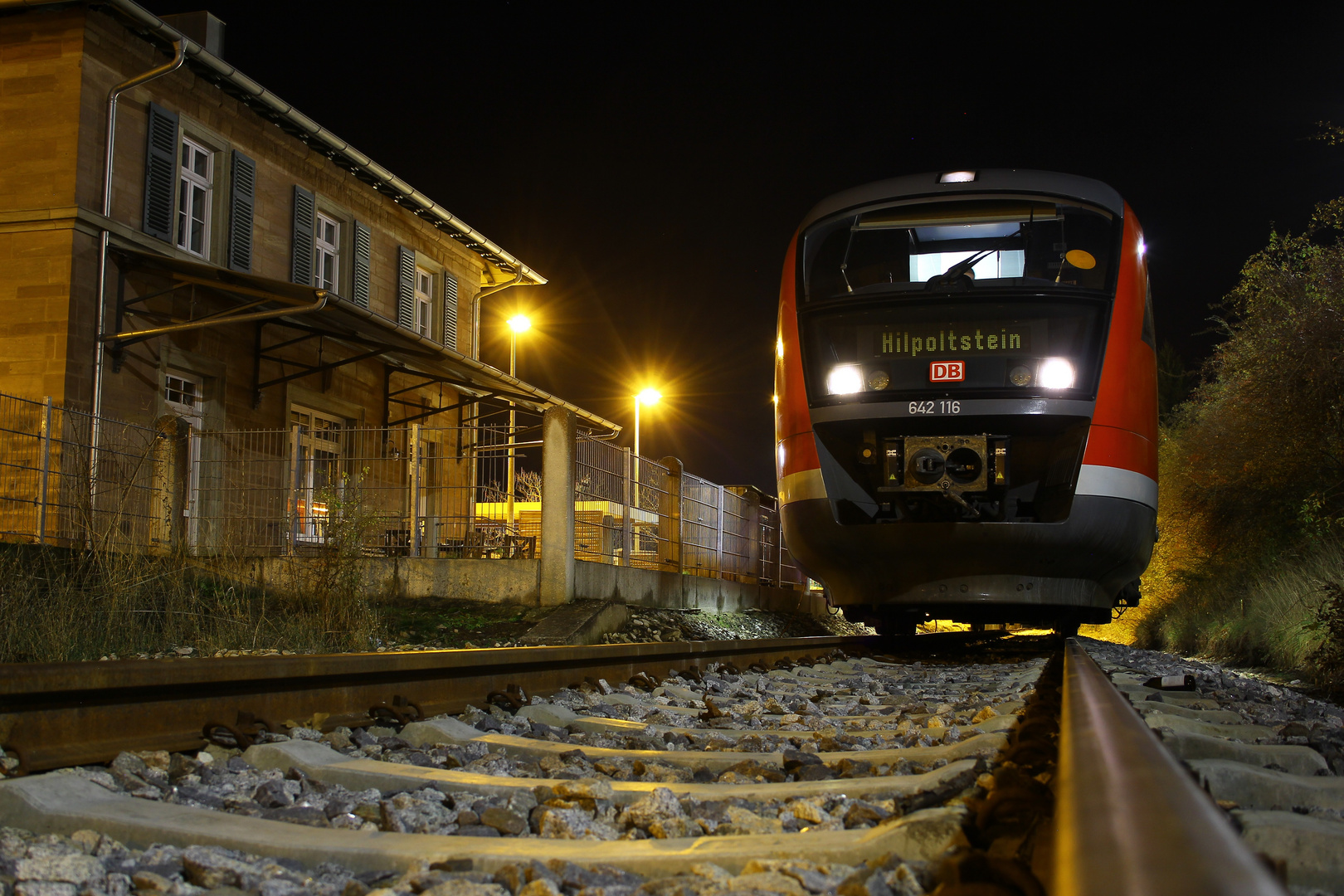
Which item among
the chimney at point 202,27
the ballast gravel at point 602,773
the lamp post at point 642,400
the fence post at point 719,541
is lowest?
the ballast gravel at point 602,773

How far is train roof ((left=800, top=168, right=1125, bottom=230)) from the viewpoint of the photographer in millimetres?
7289

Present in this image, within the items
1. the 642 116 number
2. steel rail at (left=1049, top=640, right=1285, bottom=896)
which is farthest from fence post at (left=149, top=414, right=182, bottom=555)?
steel rail at (left=1049, top=640, right=1285, bottom=896)

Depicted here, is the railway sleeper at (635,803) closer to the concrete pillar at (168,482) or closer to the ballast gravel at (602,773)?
the ballast gravel at (602,773)

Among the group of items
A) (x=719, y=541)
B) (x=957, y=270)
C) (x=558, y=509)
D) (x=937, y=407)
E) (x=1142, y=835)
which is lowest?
(x=1142, y=835)

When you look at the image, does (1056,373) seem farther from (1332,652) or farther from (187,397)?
(187,397)

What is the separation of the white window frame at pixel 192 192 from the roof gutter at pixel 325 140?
3.55 ft

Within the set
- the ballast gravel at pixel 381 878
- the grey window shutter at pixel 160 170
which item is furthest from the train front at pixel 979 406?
the grey window shutter at pixel 160 170

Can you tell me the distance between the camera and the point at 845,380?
22.8 feet

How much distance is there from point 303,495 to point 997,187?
771 cm

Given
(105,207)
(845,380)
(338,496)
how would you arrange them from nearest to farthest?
(845,380) → (338,496) → (105,207)

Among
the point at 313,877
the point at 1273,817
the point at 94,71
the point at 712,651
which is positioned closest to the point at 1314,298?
the point at 712,651

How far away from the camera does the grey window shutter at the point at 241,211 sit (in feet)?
Answer: 50.0

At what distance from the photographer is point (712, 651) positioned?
606 centimetres

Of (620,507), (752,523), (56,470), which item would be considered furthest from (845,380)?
(56,470)
